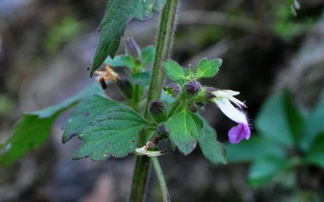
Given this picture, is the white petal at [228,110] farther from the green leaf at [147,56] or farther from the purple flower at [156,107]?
the green leaf at [147,56]

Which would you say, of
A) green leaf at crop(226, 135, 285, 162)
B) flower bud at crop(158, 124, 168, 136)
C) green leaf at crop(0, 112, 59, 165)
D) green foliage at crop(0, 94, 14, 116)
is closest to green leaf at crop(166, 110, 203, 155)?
flower bud at crop(158, 124, 168, 136)

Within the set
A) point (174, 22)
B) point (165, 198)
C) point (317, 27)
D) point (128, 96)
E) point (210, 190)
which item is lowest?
point (210, 190)

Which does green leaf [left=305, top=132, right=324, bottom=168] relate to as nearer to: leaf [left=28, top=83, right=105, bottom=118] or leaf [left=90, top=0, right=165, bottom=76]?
leaf [left=28, top=83, right=105, bottom=118]

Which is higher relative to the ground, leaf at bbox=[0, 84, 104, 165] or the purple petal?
the purple petal

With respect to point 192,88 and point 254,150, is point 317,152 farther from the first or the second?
point 192,88

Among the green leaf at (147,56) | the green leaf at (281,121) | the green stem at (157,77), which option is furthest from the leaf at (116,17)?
the green leaf at (281,121)

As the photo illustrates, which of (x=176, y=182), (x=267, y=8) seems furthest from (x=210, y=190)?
(x=267, y=8)

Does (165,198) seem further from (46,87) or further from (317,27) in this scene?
(46,87)
